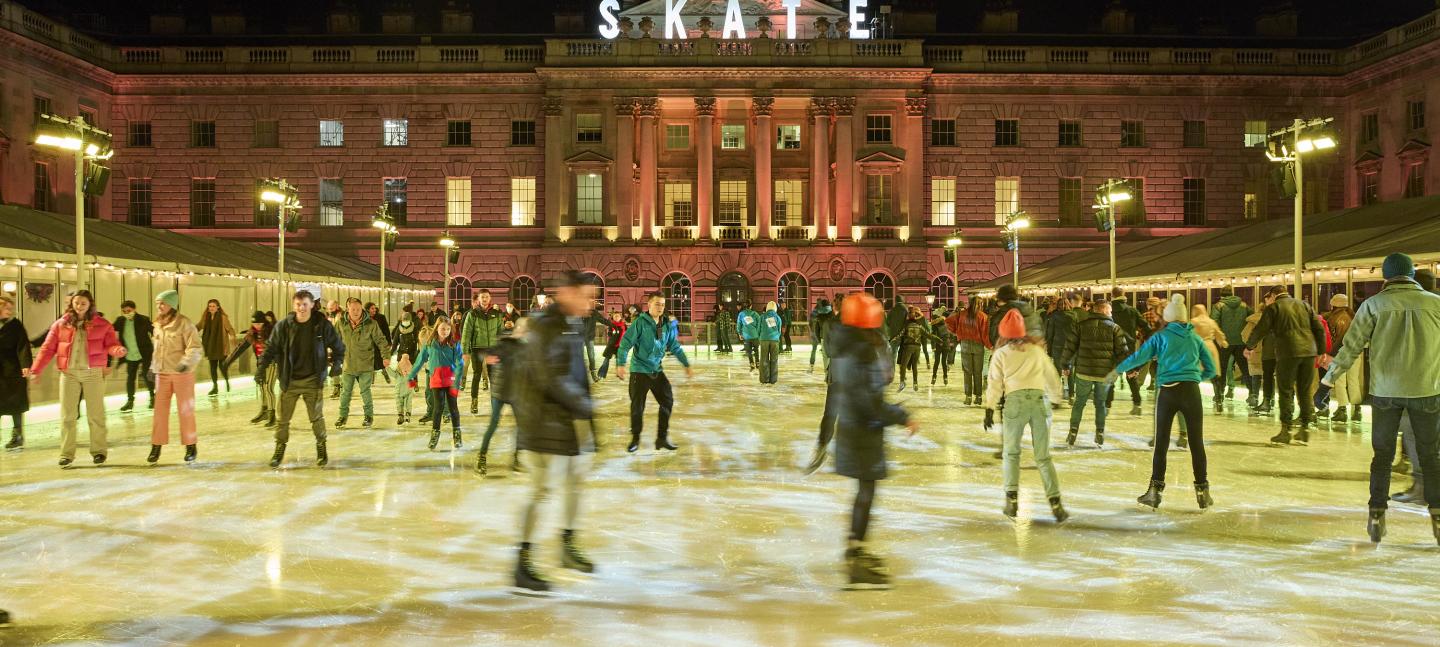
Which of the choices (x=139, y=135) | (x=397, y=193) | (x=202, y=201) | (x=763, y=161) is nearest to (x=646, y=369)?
(x=763, y=161)

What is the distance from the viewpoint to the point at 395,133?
48812 mm

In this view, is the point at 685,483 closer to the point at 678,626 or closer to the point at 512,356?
the point at 512,356

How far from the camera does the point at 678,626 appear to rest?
5336 mm

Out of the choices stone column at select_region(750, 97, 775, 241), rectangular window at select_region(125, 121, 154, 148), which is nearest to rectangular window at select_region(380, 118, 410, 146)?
rectangular window at select_region(125, 121, 154, 148)

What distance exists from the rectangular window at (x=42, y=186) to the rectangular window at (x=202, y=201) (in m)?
6.89

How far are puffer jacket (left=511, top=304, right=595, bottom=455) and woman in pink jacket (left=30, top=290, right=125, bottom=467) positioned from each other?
659 centimetres

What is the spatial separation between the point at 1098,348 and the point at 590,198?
126ft

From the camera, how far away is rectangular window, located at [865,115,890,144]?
48.9 meters

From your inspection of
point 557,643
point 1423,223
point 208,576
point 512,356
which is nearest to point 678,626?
point 557,643

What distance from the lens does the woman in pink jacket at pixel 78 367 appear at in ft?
35.9

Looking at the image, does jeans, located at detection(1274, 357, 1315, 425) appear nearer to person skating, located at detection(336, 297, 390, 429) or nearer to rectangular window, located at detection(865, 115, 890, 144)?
person skating, located at detection(336, 297, 390, 429)

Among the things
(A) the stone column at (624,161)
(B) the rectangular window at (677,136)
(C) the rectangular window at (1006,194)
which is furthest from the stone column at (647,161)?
(C) the rectangular window at (1006,194)

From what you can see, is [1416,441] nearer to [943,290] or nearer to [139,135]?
[943,290]

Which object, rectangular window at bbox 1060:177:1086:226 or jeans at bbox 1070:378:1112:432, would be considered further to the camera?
rectangular window at bbox 1060:177:1086:226
